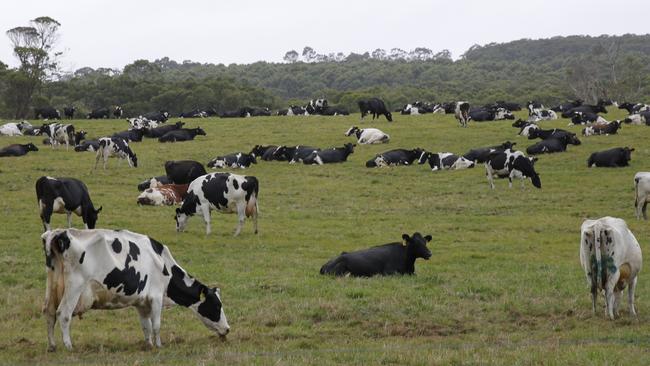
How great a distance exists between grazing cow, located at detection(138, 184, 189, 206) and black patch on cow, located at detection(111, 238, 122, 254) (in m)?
17.8

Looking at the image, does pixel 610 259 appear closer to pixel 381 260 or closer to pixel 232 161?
pixel 381 260

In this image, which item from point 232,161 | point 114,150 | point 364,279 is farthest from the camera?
point 232,161

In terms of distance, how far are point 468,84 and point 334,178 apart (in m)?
98.1

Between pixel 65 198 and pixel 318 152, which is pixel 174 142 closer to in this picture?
pixel 318 152

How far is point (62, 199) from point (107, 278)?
1157 centimetres

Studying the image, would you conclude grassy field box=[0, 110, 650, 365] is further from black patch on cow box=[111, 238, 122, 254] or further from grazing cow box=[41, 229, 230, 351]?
black patch on cow box=[111, 238, 122, 254]

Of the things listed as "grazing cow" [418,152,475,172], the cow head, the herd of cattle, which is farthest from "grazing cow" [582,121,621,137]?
the cow head

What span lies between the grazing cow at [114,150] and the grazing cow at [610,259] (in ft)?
88.6

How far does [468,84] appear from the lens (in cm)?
12938

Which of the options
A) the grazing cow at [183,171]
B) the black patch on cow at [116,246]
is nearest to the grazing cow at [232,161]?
the grazing cow at [183,171]

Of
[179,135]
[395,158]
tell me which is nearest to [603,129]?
[395,158]

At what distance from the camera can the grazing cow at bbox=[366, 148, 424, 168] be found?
37.9 m

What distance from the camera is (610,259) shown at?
13008 mm

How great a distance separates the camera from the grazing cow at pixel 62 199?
21391mm
